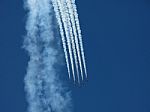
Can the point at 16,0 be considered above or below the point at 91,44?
above

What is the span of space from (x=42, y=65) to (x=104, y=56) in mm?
695

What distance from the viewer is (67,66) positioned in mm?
6328

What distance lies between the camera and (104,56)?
6.45m

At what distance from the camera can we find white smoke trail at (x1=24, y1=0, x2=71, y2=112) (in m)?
6.22

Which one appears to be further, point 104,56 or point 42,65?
point 104,56

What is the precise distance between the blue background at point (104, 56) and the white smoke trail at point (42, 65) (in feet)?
0.29

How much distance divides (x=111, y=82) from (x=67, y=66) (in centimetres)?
51

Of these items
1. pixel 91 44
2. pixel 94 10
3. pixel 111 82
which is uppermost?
pixel 94 10

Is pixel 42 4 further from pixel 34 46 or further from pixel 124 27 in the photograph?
pixel 124 27

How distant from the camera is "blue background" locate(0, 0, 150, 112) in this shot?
627 cm

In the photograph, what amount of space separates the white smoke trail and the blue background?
9 cm

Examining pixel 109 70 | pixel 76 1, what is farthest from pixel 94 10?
pixel 109 70

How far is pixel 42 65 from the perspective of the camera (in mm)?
6344

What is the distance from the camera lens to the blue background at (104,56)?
6.27 meters
